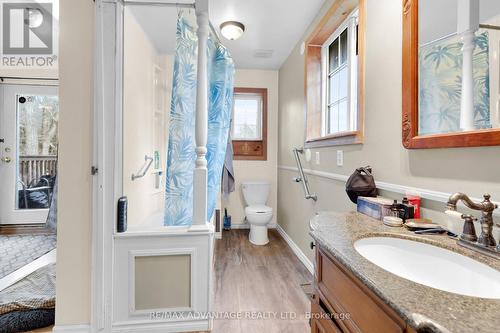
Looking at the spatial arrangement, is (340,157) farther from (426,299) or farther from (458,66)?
(426,299)

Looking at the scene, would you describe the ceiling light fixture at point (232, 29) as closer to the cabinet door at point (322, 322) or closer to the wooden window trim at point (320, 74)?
the wooden window trim at point (320, 74)

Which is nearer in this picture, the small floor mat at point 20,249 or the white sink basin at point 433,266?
the white sink basin at point 433,266

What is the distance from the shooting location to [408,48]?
1084 mm

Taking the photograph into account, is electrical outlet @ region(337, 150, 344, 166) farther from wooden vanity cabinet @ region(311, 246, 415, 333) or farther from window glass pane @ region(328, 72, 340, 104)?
wooden vanity cabinet @ region(311, 246, 415, 333)

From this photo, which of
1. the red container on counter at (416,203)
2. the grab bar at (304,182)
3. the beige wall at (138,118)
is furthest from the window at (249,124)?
the red container on counter at (416,203)

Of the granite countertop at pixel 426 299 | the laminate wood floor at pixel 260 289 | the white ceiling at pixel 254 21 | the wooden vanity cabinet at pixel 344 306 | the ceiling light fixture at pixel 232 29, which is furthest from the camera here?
the ceiling light fixture at pixel 232 29

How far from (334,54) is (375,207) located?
163 cm

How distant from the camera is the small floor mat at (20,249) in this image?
2250 mm

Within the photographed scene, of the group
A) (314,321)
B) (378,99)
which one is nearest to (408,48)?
(378,99)

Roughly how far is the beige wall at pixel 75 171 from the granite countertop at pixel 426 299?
1.40 m

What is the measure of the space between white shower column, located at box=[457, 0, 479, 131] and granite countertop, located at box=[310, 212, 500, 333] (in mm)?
427

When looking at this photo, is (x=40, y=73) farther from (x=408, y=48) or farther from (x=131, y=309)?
(x=408, y=48)

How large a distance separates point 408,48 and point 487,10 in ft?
1.00

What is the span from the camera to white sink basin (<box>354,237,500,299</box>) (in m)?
0.65
